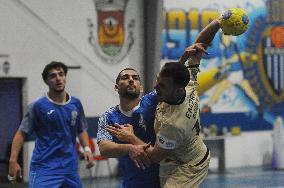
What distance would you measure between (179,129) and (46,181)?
2.68 metres

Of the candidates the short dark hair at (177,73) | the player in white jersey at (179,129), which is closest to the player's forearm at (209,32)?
the player in white jersey at (179,129)

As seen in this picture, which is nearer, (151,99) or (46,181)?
(151,99)

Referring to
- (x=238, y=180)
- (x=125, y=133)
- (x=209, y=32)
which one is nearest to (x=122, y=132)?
(x=125, y=133)

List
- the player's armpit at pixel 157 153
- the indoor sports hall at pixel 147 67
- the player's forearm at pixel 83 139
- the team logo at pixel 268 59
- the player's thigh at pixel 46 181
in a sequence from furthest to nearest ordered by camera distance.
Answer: the team logo at pixel 268 59, the indoor sports hall at pixel 147 67, the player's forearm at pixel 83 139, the player's thigh at pixel 46 181, the player's armpit at pixel 157 153

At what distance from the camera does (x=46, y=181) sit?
256 inches

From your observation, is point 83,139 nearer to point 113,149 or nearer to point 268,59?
point 113,149

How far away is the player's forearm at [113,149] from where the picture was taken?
14.8 ft

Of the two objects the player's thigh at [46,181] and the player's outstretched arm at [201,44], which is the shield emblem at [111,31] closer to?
the player's thigh at [46,181]

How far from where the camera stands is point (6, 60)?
13.7 m

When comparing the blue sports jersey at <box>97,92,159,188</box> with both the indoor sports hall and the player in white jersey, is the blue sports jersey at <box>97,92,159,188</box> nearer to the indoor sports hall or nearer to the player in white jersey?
the player in white jersey

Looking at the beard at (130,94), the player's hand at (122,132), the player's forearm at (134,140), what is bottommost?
the player's forearm at (134,140)

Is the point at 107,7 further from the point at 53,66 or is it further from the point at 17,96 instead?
the point at 53,66

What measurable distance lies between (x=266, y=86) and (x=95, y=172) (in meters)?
5.73

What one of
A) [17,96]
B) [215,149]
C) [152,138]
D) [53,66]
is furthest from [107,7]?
[152,138]
